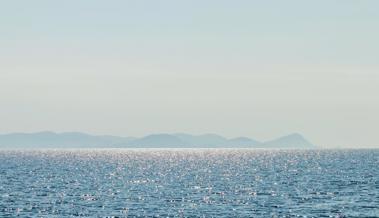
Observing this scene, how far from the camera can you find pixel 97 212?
92875 mm

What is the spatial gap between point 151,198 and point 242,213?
83.1 feet

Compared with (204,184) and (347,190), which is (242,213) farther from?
(204,184)

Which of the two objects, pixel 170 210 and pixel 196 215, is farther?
pixel 170 210

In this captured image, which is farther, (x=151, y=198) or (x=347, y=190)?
(x=347, y=190)

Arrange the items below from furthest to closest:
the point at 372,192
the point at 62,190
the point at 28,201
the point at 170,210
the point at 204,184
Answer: the point at 204,184 < the point at 62,190 < the point at 372,192 < the point at 28,201 < the point at 170,210

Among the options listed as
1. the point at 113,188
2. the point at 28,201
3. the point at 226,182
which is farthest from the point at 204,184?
the point at 28,201

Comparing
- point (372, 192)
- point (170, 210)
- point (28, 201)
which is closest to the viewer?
point (170, 210)

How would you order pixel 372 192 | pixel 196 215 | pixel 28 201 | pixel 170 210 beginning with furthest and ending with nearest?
1. pixel 372 192
2. pixel 28 201
3. pixel 170 210
4. pixel 196 215

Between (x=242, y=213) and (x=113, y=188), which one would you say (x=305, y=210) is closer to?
(x=242, y=213)

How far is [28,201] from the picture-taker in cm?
10750

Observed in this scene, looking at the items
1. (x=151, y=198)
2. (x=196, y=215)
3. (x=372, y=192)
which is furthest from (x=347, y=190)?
(x=196, y=215)

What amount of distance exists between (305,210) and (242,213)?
9503 millimetres

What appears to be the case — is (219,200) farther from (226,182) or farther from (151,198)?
(226,182)

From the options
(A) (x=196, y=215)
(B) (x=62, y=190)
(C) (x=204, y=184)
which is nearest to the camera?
(A) (x=196, y=215)
